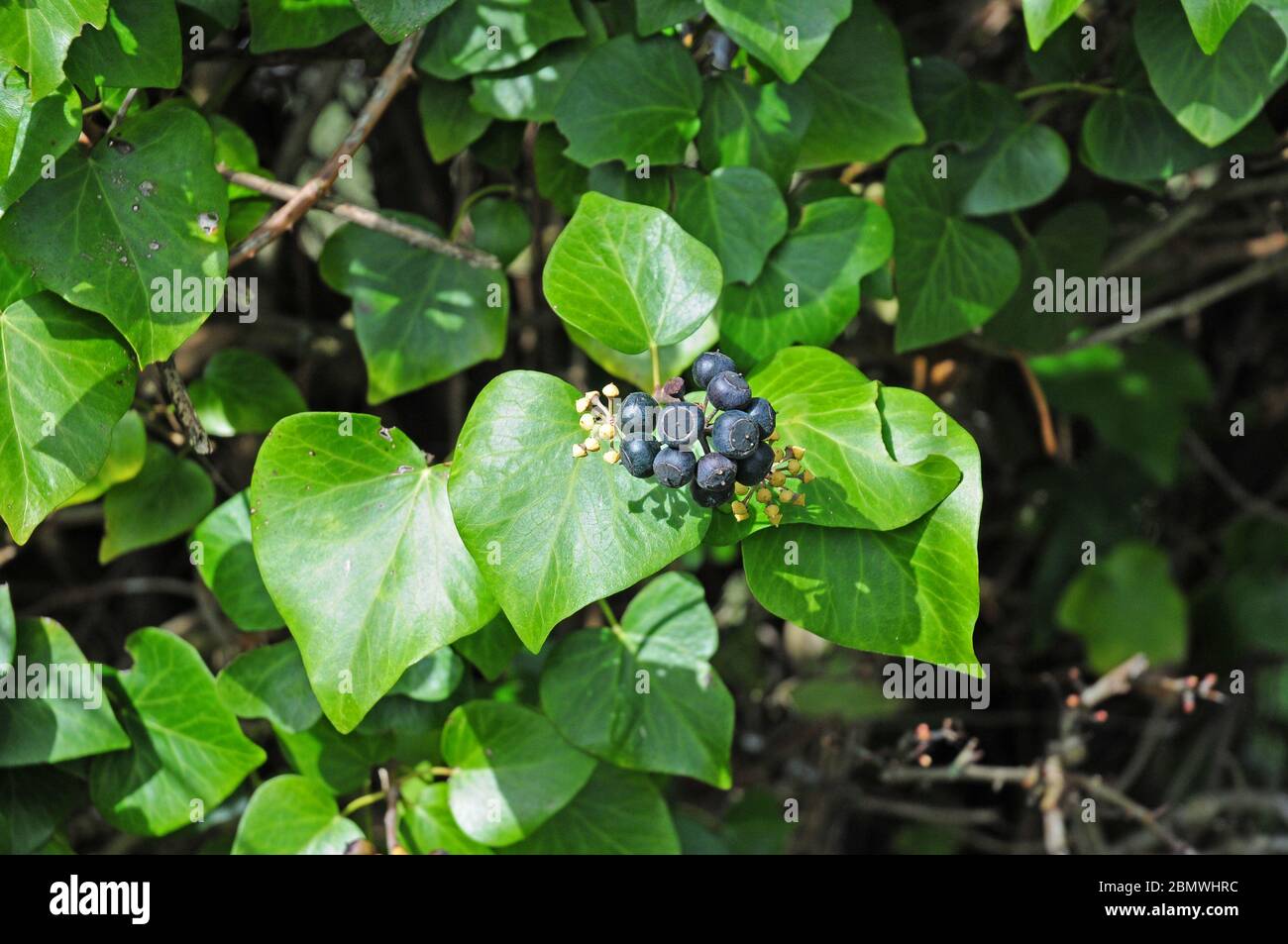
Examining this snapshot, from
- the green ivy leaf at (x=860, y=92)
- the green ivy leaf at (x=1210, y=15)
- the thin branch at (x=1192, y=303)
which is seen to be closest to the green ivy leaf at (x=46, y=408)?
the green ivy leaf at (x=860, y=92)

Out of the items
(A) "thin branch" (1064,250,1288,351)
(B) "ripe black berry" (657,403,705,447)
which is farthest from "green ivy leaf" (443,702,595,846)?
(A) "thin branch" (1064,250,1288,351)

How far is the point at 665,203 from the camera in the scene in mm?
1102

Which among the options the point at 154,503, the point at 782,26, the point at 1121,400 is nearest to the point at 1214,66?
the point at 782,26

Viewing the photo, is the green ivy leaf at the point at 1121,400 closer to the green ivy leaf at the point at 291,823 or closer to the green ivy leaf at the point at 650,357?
the green ivy leaf at the point at 650,357

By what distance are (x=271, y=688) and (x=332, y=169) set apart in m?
0.55

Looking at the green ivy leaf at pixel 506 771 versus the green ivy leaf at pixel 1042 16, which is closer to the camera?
the green ivy leaf at pixel 1042 16

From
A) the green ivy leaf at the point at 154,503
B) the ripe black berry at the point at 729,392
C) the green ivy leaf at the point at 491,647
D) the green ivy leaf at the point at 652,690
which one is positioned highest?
the ripe black berry at the point at 729,392

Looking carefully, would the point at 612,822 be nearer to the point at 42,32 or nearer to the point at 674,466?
the point at 674,466

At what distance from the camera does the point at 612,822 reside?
3.96ft

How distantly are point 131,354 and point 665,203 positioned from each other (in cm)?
55

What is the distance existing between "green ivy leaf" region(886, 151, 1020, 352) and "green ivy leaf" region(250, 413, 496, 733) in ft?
1.86

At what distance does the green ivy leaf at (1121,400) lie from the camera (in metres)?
1.75

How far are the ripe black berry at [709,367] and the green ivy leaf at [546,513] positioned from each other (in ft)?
0.32

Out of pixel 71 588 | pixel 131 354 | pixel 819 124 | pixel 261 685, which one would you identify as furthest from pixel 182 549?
pixel 819 124
